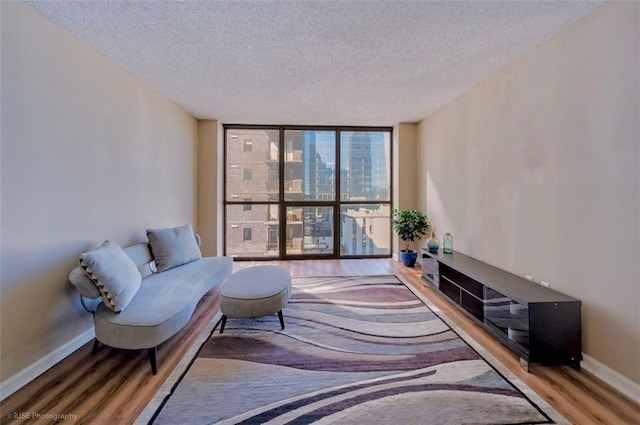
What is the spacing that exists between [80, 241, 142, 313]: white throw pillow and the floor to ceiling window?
10.9 ft

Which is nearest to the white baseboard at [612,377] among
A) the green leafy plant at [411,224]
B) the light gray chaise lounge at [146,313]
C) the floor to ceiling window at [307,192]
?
the green leafy plant at [411,224]

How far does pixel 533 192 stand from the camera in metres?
2.61

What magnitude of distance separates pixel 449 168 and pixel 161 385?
4130mm

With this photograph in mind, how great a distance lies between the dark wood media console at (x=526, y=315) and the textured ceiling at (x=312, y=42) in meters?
2.08

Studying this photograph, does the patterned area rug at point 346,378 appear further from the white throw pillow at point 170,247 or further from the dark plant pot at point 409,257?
the dark plant pot at point 409,257

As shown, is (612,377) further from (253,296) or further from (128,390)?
(128,390)

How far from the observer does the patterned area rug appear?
1665mm

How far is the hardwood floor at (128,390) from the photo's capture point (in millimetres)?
1661

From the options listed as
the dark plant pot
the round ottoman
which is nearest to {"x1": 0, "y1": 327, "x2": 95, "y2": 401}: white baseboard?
the round ottoman

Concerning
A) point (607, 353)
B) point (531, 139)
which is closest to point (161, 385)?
point (607, 353)

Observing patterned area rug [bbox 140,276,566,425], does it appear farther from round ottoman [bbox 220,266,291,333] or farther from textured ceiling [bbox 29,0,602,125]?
textured ceiling [bbox 29,0,602,125]

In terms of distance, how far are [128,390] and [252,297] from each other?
102 centimetres

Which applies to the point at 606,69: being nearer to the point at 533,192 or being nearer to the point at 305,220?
the point at 533,192

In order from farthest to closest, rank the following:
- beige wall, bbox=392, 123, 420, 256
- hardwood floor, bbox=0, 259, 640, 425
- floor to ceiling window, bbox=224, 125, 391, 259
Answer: floor to ceiling window, bbox=224, 125, 391, 259 → beige wall, bbox=392, 123, 420, 256 → hardwood floor, bbox=0, 259, 640, 425
